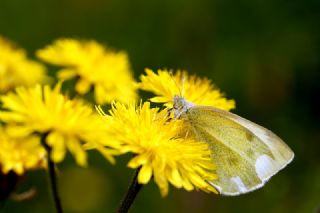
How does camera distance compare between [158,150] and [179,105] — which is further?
[179,105]

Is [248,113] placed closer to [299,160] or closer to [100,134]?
[299,160]

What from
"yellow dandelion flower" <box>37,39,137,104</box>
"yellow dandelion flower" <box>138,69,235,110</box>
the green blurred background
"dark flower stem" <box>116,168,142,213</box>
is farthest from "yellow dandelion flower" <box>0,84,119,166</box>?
the green blurred background

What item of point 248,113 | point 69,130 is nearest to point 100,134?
point 69,130

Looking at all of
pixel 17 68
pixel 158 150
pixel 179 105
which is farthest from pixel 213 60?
pixel 158 150

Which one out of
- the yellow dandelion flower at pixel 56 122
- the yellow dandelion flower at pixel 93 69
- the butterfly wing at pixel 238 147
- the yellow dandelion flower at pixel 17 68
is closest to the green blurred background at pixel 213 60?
the yellow dandelion flower at pixel 17 68

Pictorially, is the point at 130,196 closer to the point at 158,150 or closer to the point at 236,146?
the point at 158,150

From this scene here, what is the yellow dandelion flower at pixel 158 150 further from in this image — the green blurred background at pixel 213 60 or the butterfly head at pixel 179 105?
the green blurred background at pixel 213 60
